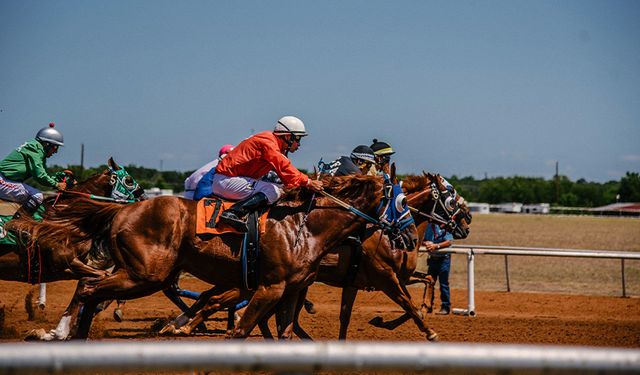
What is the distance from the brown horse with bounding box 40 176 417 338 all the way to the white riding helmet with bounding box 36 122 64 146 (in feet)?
9.57

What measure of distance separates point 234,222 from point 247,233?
155 mm

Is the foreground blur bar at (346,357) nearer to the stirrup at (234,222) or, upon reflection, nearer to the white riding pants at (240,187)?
the stirrup at (234,222)

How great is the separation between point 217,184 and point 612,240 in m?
33.6

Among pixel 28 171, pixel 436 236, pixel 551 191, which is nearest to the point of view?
pixel 28 171

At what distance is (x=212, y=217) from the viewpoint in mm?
7320

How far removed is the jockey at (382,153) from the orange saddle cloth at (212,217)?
13.2ft

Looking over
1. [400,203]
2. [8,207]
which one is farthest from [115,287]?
[8,207]

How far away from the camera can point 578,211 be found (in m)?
81.4

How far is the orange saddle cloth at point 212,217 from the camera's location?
7262mm

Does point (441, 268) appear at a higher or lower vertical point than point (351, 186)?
lower

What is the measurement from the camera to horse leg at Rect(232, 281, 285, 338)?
6.87 m

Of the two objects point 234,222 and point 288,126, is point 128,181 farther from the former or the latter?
point 234,222

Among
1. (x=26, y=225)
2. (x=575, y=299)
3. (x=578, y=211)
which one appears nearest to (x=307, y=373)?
(x=26, y=225)

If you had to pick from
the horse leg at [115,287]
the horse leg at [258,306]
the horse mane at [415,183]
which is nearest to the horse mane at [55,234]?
the horse leg at [115,287]
